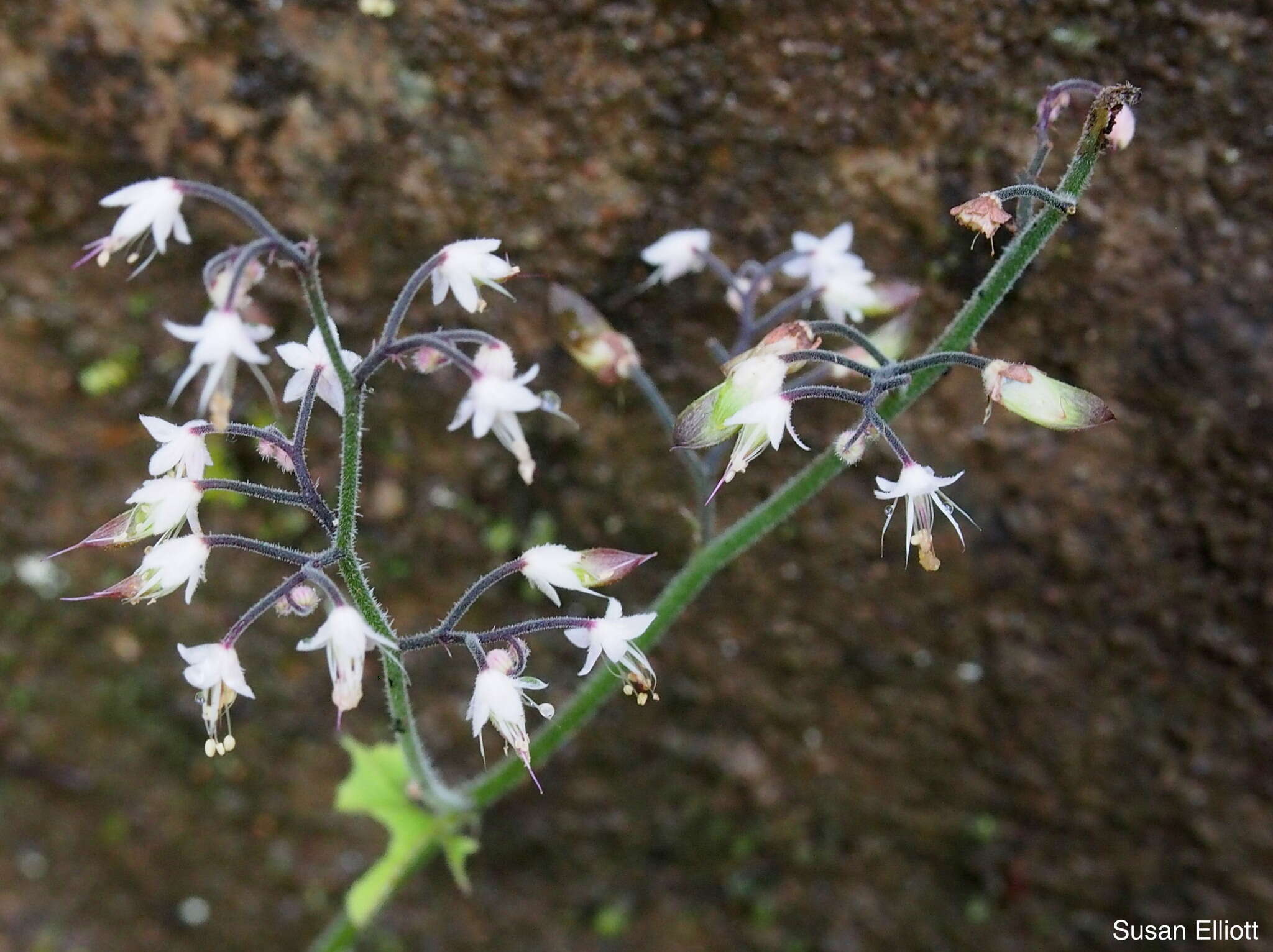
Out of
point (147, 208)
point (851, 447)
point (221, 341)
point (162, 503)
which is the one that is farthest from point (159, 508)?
point (851, 447)

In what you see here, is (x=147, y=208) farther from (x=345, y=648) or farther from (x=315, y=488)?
(x=345, y=648)

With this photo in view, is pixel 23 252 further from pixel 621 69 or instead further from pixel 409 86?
pixel 621 69

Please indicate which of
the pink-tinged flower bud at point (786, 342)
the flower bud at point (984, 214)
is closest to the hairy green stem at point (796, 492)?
the flower bud at point (984, 214)

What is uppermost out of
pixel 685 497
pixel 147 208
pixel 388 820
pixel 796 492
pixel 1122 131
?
pixel 147 208

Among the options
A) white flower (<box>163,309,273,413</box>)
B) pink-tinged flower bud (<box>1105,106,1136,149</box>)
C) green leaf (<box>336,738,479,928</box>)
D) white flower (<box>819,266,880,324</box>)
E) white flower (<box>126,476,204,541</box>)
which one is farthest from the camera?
green leaf (<box>336,738,479,928</box>)

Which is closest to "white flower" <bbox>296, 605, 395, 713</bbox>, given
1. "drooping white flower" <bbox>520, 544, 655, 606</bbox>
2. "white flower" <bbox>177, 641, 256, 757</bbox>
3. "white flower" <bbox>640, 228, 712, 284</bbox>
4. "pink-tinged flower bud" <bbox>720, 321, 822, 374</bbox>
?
"white flower" <bbox>177, 641, 256, 757</bbox>

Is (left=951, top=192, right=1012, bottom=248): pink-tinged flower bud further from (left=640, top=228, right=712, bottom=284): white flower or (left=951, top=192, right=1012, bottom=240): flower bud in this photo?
(left=640, top=228, right=712, bottom=284): white flower

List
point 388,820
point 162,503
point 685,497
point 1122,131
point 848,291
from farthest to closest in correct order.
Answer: point 685,497 → point 388,820 → point 848,291 → point 1122,131 → point 162,503
